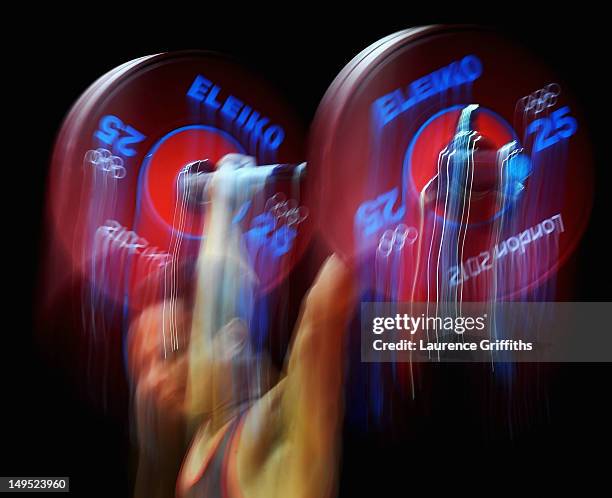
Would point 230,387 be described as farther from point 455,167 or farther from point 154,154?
point 455,167

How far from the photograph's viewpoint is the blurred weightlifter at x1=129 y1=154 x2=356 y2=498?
6.92 feet

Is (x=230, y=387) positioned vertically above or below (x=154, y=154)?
below

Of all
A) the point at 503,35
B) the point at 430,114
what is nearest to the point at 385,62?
the point at 430,114

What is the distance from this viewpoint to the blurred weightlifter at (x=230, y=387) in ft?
6.92

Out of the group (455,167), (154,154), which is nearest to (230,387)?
(154,154)

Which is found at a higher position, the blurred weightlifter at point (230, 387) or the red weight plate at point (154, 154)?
the red weight plate at point (154, 154)

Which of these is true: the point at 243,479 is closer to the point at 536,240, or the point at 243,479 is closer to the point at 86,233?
the point at 86,233

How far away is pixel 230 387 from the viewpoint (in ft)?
7.16

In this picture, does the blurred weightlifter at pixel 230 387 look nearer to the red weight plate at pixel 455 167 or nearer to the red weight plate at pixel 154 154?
the red weight plate at pixel 154 154

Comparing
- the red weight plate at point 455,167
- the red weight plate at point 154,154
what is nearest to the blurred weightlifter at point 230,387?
the red weight plate at point 154,154

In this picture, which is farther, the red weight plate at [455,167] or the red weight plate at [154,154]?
the red weight plate at [154,154]

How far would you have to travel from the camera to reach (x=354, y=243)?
2.03 m

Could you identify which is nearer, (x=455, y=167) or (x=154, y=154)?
(x=455, y=167)

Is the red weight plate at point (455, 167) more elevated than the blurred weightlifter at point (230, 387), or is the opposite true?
the red weight plate at point (455, 167)
